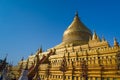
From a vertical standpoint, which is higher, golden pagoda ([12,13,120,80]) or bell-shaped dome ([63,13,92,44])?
bell-shaped dome ([63,13,92,44])

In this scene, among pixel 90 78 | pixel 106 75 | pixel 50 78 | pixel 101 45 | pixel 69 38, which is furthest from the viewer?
pixel 69 38

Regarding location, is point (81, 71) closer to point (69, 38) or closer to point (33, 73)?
point (33, 73)

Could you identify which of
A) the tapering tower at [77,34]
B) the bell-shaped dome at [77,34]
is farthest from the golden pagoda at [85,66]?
the bell-shaped dome at [77,34]

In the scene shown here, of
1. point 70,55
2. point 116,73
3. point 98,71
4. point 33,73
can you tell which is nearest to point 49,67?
point 33,73

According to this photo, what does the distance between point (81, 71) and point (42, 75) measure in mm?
14138

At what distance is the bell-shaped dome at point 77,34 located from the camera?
54.9 metres

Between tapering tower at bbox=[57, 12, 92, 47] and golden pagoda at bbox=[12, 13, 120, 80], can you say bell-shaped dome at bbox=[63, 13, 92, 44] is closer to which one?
tapering tower at bbox=[57, 12, 92, 47]

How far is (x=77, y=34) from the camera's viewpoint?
5719 cm

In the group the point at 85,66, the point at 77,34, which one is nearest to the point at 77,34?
the point at 77,34

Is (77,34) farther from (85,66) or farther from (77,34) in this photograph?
(85,66)

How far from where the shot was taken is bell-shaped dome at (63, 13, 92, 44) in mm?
54906

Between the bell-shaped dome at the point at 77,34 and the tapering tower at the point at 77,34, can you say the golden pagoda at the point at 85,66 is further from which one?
the bell-shaped dome at the point at 77,34

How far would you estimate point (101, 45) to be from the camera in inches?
1457

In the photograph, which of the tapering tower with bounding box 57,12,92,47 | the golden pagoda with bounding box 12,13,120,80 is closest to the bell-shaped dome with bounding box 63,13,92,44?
the tapering tower with bounding box 57,12,92,47
